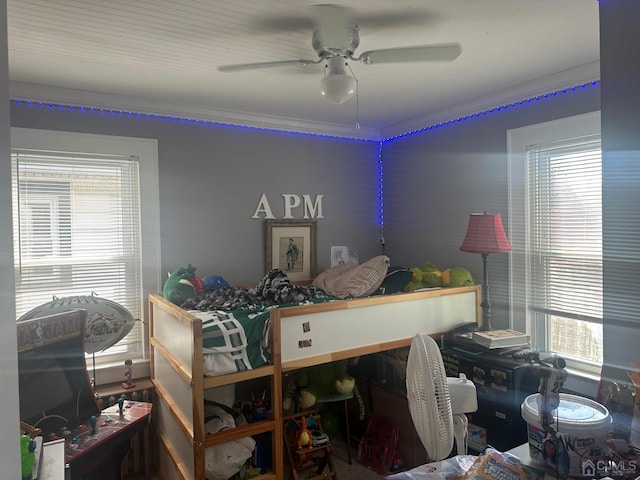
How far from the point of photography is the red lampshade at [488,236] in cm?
262

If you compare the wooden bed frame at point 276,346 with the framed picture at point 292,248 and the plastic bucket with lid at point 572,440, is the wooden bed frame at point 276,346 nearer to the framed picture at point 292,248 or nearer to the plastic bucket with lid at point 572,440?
the framed picture at point 292,248

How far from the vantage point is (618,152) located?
1233 mm

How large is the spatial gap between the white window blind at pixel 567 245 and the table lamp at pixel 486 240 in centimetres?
24

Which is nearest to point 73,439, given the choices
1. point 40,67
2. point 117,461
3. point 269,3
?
point 117,461

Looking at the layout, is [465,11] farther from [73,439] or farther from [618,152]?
[73,439]

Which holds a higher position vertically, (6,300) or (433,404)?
(6,300)

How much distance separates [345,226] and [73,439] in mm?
2406

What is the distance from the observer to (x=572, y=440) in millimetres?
1080

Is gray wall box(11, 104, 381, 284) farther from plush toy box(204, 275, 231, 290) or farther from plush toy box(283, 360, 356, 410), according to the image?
plush toy box(283, 360, 356, 410)

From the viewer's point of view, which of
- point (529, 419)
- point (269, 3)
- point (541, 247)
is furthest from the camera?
point (541, 247)

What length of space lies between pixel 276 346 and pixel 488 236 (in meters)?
1.44

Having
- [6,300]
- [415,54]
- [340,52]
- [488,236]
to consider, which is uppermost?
[340,52]

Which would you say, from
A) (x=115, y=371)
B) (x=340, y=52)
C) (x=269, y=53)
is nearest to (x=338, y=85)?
(x=340, y=52)

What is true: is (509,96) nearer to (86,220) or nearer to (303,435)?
(303,435)
